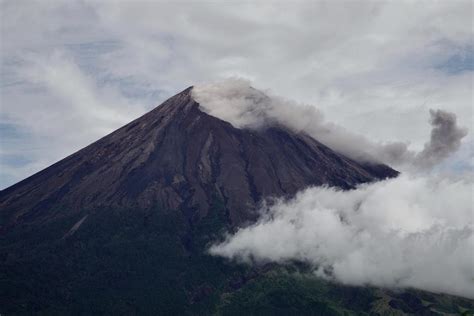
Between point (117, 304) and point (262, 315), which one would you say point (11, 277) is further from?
point (262, 315)

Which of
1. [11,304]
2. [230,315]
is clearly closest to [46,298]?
[11,304]

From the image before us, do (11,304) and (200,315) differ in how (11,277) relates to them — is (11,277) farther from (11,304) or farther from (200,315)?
(200,315)

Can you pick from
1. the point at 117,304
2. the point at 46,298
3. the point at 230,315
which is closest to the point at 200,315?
the point at 230,315

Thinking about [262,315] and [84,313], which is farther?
[262,315]

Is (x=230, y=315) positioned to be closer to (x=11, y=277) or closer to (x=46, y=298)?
(x=46, y=298)

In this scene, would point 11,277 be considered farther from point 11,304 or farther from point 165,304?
point 165,304

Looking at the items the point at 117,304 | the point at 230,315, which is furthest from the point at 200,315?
the point at 117,304

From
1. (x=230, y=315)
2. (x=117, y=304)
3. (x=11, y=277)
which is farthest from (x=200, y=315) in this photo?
(x=11, y=277)
